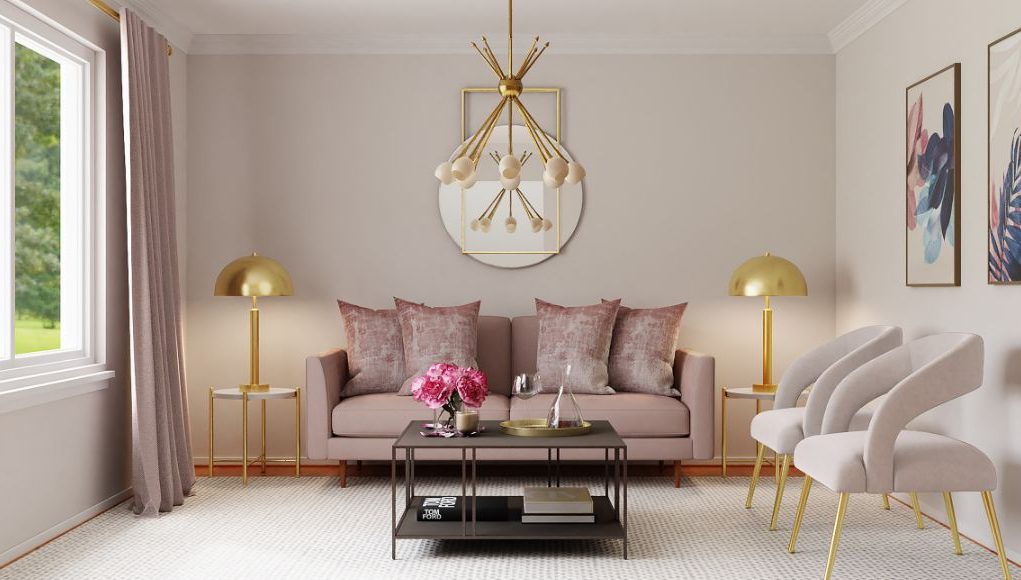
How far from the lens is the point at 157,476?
4.30m

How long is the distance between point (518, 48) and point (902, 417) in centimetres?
335

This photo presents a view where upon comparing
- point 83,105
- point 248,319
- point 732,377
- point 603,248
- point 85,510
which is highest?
point 83,105

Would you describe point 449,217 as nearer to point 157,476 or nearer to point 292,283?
point 292,283

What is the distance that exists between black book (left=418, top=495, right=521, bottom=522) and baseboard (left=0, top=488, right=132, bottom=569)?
1.53m

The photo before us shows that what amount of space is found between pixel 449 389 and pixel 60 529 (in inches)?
69.9

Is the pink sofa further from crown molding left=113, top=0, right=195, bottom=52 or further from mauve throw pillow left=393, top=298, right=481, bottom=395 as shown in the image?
crown molding left=113, top=0, right=195, bottom=52

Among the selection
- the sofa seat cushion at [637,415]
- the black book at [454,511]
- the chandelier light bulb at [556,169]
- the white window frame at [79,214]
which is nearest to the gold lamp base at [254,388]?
the white window frame at [79,214]

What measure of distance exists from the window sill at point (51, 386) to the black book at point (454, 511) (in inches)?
62.8

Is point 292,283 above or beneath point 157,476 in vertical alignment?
above

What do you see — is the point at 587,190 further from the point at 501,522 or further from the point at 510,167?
the point at 501,522

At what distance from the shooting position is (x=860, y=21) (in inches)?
200

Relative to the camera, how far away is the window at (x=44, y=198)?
12.0ft

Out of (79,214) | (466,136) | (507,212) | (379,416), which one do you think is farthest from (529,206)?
(79,214)

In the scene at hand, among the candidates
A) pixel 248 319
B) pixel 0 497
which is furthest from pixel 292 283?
pixel 0 497
